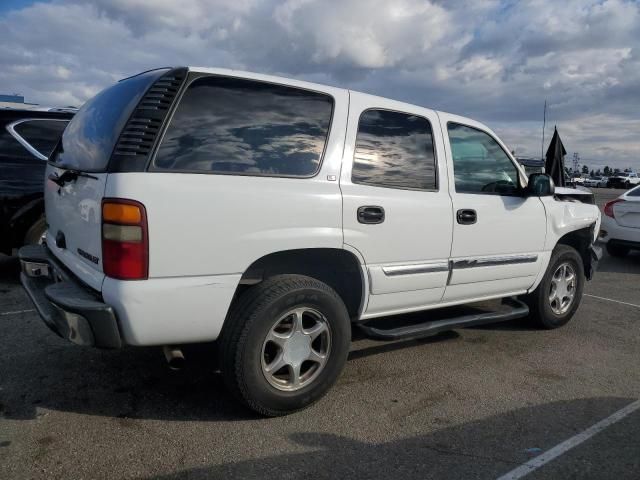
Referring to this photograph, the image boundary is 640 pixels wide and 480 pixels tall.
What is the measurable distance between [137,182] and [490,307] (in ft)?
13.3

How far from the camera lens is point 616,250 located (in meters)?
9.77

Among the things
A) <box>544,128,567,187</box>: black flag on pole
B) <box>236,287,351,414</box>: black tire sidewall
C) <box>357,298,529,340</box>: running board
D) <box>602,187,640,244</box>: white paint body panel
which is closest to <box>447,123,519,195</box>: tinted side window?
<box>357,298,529,340</box>: running board

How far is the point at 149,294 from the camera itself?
2.64 metres

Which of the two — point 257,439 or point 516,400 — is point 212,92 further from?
point 516,400

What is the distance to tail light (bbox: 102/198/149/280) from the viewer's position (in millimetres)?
2588

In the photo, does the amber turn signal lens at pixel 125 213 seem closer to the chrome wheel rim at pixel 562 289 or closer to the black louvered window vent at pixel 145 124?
the black louvered window vent at pixel 145 124

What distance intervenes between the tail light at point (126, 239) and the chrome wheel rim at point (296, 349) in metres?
0.82

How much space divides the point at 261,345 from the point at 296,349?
0.28 meters

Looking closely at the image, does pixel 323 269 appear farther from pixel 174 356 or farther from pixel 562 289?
pixel 562 289

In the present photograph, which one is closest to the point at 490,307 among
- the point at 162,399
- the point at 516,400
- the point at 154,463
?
the point at 516,400

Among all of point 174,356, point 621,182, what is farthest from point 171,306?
point 621,182

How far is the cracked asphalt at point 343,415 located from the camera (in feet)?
8.77

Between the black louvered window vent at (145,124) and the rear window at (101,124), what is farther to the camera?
the rear window at (101,124)

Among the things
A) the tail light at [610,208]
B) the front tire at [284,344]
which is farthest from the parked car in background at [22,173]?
the tail light at [610,208]
